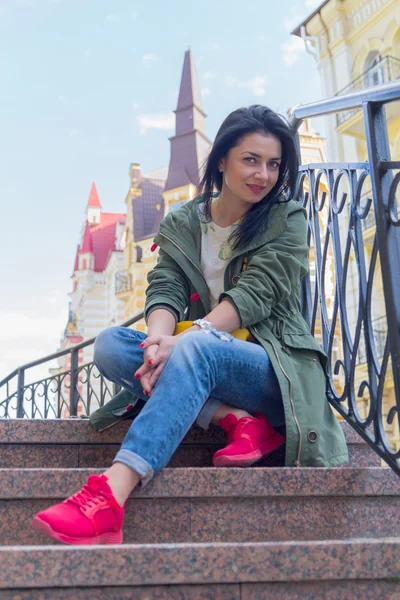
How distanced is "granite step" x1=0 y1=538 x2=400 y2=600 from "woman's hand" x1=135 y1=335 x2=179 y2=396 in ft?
2.81

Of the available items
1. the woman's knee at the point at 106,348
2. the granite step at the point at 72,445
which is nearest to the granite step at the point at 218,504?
the granite step at the point at 72,445

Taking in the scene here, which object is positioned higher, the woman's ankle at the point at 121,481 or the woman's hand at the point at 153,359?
the woman's hand at the point at 153,359

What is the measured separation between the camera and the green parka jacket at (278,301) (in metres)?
2.39

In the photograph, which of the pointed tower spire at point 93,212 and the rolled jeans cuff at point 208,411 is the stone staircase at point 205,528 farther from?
the pointed tower spire at point 93,212

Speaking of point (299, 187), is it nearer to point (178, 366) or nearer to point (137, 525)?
point (178, 366)

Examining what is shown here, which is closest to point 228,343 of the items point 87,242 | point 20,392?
point 20,392

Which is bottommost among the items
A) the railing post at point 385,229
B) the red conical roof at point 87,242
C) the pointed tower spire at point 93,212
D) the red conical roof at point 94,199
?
the railing post at point 385,229

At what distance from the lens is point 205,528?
2111 mm

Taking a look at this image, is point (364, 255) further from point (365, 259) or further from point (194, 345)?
point (194, 345)

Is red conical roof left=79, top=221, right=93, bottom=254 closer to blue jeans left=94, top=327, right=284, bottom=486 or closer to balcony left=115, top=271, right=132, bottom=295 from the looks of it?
balcony left=115, top=271, right=132, bottom=295

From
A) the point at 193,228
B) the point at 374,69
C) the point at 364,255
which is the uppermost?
the point at 374,69

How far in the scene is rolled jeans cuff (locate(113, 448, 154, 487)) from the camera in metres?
2.00

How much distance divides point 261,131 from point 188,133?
2691cm

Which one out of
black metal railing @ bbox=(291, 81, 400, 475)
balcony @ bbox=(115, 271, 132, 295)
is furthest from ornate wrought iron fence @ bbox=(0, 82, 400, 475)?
balcony @ bbox=(115, 271, 132, 295)
